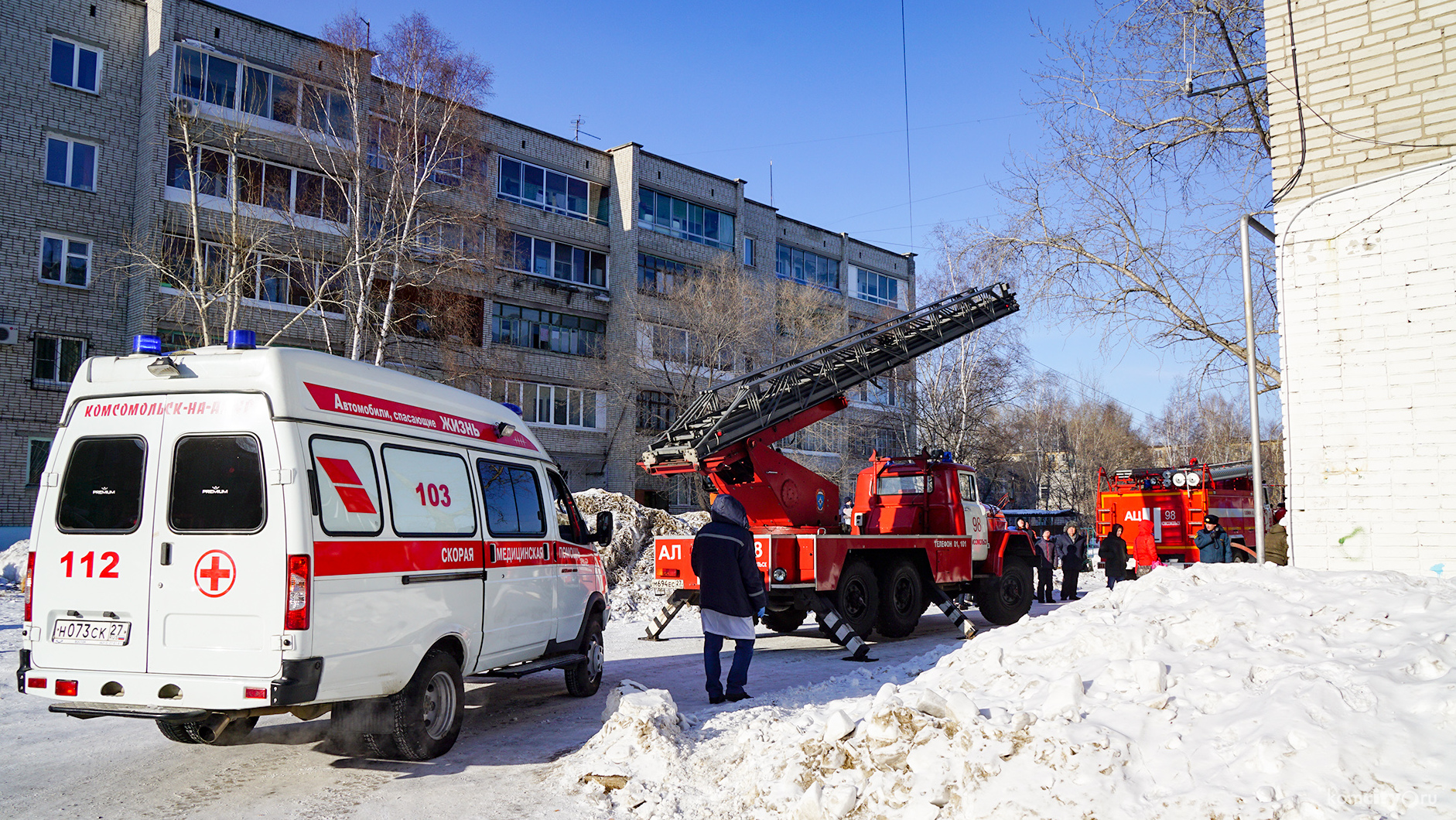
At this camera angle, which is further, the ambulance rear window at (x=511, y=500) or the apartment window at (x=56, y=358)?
the apartment window at (x=56, y=358)

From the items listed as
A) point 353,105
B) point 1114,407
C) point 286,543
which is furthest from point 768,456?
point 1114,407

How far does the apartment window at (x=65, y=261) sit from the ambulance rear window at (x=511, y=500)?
21.2 metres

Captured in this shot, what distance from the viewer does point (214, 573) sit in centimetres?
540

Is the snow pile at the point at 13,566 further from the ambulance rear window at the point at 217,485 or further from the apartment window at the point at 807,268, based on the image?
the apartment window at the point at 807,268

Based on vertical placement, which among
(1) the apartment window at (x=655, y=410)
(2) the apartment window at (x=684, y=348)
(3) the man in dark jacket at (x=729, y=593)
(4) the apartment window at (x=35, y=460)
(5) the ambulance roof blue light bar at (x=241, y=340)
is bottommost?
(3) the man in dark jacket at (x=729, y=593)

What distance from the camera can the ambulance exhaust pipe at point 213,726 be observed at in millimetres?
5418

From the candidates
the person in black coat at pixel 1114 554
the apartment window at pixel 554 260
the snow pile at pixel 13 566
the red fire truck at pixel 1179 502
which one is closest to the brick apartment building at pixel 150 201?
the apartment window at pixel 554 260

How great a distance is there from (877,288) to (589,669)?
39.4 meters

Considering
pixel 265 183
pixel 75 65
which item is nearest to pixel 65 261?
pixel 75 65

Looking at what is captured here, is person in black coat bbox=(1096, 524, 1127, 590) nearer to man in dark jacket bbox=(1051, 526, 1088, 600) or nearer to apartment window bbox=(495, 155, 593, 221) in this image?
man in dark jacket bbox=(1051, 526, 1088, 600)

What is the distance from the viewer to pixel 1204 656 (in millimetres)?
5559

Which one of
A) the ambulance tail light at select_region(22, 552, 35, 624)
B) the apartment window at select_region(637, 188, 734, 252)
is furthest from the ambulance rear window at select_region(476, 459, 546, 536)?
the apartment window at select_region(637, 188, 734, 252)

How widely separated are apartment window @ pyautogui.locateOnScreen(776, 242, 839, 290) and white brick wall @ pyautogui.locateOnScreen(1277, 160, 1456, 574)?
1251 inches

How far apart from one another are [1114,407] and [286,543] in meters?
76.2
